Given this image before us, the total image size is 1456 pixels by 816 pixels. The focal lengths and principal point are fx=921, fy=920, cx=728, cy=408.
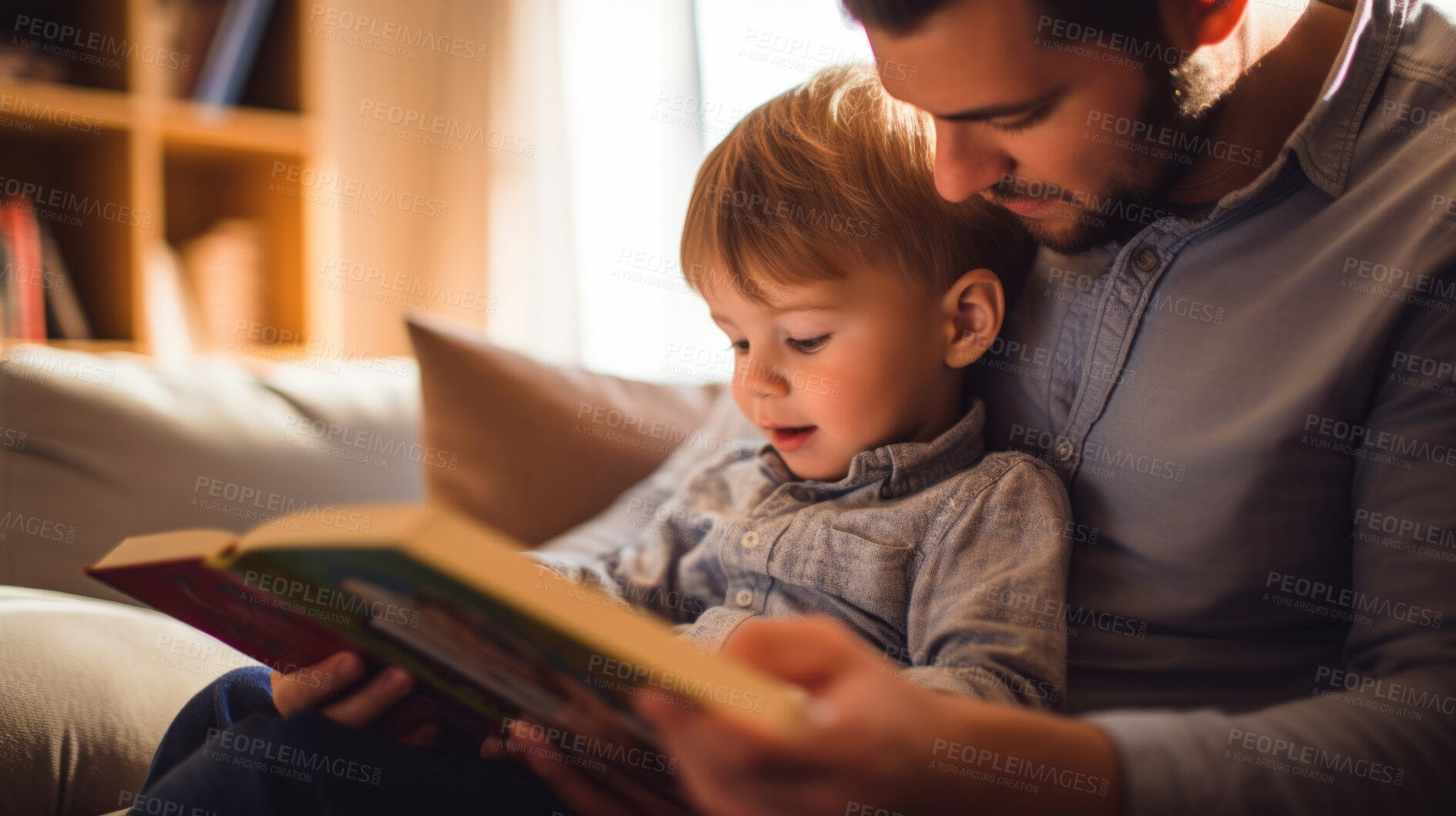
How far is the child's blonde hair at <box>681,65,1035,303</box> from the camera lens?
919mm

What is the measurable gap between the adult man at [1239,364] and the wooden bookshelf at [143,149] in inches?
81.0

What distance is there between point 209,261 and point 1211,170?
7.70 ft

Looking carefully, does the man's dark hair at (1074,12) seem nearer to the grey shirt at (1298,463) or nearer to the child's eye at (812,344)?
the grey shirt at (1298,463)

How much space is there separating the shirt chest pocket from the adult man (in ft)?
0.39

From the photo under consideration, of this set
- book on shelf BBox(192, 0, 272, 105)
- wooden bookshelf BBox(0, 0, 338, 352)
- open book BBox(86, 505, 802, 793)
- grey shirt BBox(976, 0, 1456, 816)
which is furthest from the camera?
book on shelf BBox(192, 0, 272, 105)

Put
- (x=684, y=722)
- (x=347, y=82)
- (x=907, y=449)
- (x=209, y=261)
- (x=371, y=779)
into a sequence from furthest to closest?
(x=347, y=82) < (x=209, y=261) < (x=907, y=449) < (x=371, y=779) < (x=684, y=722)

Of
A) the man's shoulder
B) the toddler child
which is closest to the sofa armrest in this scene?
the toddler child

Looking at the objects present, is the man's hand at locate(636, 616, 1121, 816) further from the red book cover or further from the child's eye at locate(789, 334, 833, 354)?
the red book cover

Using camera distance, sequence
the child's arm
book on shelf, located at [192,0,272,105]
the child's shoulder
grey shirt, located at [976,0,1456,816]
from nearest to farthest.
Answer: grey shirt, located at [976,0,1456,816] → the child's arm → the child's shoulder → book on shelf, located at [192,0,272,105]

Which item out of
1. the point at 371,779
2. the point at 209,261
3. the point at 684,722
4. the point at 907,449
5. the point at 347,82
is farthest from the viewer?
the point at 347,82

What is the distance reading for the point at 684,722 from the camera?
0.44 meters

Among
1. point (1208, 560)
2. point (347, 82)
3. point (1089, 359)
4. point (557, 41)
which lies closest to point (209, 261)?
point (347, 82)

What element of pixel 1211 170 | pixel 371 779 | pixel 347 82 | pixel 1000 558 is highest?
pixel 347 82

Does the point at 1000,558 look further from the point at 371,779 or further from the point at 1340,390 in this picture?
the point at 371,779
